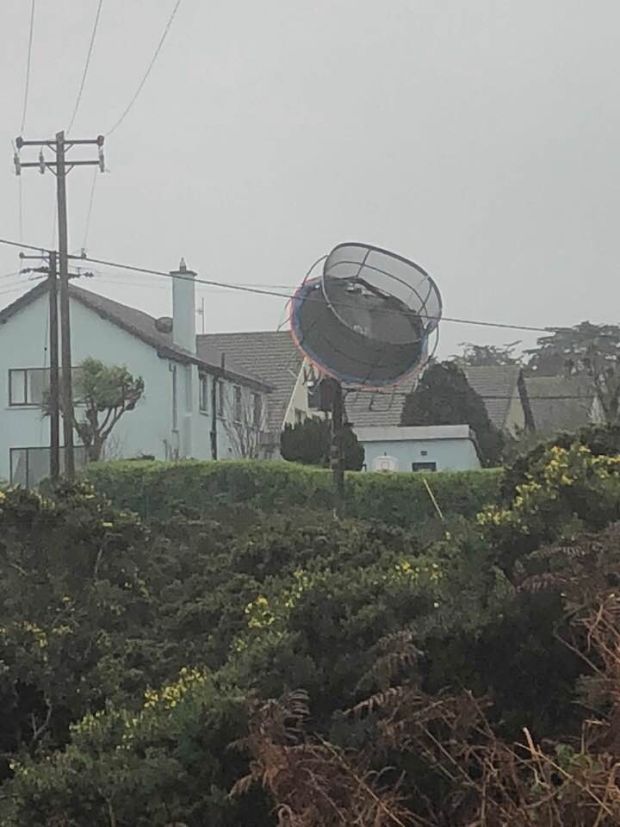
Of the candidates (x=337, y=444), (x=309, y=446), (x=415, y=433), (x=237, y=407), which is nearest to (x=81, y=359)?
(x=237, y=407)

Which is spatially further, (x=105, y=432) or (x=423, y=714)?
(x=105, y=432)

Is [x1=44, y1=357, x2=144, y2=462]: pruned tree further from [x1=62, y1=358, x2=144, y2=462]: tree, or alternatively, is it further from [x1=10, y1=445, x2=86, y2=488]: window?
[x1=10, y1=445, x2=86, y2=488]: window

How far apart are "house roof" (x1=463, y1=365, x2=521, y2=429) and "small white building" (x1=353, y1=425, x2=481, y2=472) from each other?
32.7 ft

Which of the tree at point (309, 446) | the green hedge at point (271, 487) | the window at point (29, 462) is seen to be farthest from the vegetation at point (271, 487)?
the window at point (29, 462)

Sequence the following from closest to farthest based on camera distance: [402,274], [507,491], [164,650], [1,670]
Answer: [1,670] < [164,650] < [507,491] < [402,274]

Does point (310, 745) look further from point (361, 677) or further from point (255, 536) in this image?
point (255, 536)

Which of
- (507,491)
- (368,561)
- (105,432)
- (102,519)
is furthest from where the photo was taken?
(105,432)

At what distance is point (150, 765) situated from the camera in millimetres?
5203

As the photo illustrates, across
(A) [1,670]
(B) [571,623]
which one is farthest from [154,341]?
(B) [571,623]

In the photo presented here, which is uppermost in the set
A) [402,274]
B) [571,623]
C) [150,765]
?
[402,274]

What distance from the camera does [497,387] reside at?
2088 inches

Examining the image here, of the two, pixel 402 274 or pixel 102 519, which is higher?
pixel 402 274

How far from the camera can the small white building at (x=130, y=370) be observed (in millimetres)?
41750

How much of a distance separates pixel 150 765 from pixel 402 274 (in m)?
13.4
